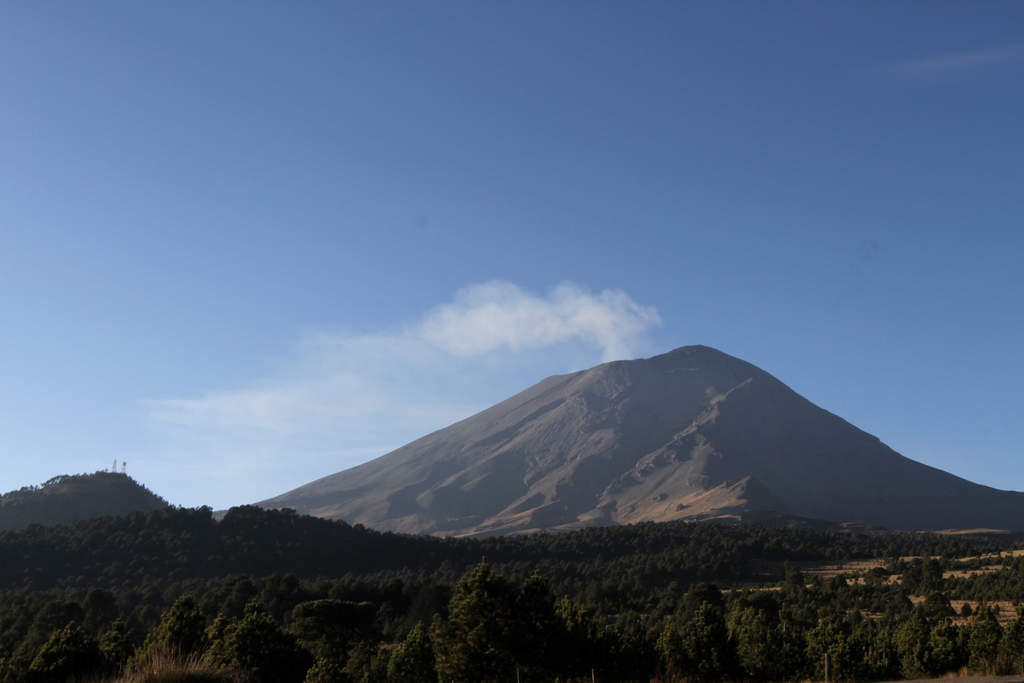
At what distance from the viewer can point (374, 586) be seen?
219 feet

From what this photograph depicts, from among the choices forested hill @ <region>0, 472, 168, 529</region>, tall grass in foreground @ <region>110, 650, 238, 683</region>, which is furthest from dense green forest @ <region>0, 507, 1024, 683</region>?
forested hill @ <region>0, 472, 168, 529</region>

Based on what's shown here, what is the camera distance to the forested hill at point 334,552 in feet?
265

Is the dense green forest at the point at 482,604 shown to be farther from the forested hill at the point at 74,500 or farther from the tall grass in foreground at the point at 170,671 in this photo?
the forested hill at the point at 74,500

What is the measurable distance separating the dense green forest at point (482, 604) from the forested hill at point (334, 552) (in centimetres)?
32

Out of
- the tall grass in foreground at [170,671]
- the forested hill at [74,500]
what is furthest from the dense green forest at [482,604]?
the forested hill at [74,500]

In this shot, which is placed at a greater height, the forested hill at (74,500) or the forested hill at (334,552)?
the forested hill at (74,500)

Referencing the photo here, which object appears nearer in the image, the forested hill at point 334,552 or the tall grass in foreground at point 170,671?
the tall grass in foreground at point 170,671

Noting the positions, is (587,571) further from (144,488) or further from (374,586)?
(144,488)

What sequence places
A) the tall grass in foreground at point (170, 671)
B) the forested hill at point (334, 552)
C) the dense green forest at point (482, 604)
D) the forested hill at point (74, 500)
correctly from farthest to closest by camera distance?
the forested hill at point (74, 500)
the forested hill at point (334, 552)
the dense green forest at point (482, 604)
the tall grass in foreground at point (170, 671)

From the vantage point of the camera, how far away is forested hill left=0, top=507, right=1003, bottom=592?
80.8m

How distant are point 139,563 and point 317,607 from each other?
40.0m

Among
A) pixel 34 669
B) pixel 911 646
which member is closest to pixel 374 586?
pixel 911 646

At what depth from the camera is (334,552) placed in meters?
92.6

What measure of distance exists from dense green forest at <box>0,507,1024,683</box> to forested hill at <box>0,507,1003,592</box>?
12.8 inches
